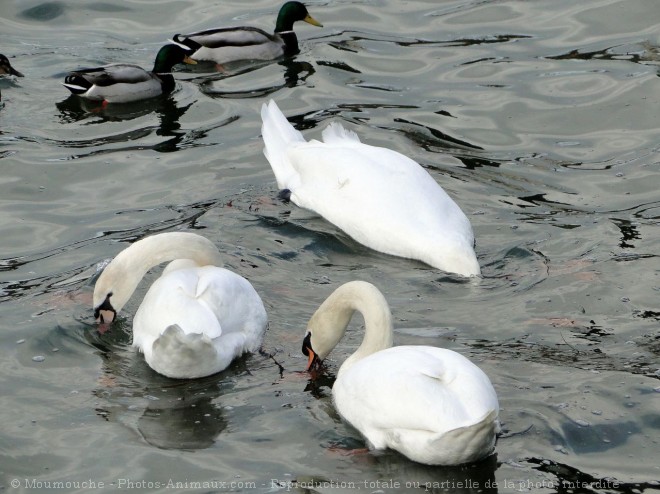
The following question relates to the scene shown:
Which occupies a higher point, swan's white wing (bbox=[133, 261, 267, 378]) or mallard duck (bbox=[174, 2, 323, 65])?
mallard duck (bbox=[174, 2, 323, 65])

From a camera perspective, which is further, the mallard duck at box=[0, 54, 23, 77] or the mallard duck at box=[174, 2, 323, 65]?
the mallard duck at box=[174, 2, 323, 65]

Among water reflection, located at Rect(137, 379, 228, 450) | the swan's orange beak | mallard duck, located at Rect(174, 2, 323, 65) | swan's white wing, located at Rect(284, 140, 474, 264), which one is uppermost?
mallard duck, located at Rect(174, 2, 323, 65)

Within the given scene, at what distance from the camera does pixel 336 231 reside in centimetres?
948

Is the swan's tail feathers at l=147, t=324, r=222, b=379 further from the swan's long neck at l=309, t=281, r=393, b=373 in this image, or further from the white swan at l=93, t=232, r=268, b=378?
the swan's long neck at l=309, t=281, r=393, b=373

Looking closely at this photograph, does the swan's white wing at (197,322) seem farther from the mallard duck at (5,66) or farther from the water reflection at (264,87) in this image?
the mallard duck at (5,66)

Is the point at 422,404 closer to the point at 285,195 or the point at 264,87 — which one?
the point at 285,195

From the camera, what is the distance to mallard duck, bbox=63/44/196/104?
12234mm

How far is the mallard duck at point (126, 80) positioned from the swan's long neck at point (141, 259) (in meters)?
4.50

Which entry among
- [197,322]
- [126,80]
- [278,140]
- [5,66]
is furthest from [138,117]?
[197,322]

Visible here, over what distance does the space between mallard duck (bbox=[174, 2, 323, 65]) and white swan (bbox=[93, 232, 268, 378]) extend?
5609 millimetres

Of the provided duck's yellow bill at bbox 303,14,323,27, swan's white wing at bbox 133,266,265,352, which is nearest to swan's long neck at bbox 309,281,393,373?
swan's white wing at bbox 133,266,265,352

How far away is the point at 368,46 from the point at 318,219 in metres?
4.50

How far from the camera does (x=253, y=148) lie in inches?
447

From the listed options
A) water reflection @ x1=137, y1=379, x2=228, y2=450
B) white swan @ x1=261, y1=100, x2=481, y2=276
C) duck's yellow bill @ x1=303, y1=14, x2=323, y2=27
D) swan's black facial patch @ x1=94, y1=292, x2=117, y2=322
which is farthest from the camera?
duck's yellow bill @ x1=303, y1=14, x2=323, y2=27
